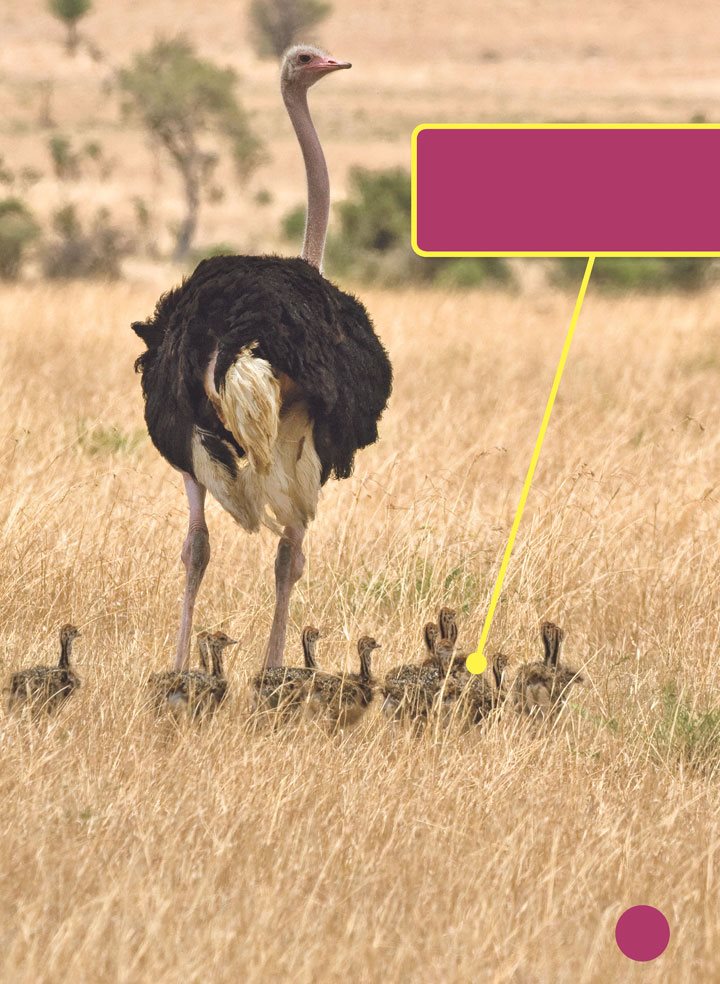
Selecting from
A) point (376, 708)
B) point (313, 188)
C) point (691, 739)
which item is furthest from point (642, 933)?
point (313, 188)

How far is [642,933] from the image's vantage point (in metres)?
3.81

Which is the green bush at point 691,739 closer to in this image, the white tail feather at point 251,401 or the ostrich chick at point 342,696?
the ostrich chick at point 342,696

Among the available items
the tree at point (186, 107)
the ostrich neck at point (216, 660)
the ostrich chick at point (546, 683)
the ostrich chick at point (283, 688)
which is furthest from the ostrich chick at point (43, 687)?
the tree at point (186, 107)

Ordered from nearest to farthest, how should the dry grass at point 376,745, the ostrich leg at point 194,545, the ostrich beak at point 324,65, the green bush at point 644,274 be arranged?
1. the dry grass at point 376,745
2. the ostrich leg at point 194,545
3. the ostrich beak at point 324,65
4. the green bush at point 644,274

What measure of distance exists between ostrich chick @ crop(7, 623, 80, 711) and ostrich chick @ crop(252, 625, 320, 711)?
0.55 meters

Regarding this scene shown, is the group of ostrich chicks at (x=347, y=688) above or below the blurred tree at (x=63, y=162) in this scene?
below

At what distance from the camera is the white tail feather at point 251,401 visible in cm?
497

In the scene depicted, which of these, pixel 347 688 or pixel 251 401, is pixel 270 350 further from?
pixel 347 688

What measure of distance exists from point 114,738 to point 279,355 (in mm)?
1180

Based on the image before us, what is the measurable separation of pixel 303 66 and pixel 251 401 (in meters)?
2.53

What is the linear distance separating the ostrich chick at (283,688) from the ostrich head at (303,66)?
276 cm

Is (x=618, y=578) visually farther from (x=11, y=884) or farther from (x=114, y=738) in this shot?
(x=11, y=884)

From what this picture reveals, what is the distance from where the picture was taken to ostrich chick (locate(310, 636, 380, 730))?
5191 mm

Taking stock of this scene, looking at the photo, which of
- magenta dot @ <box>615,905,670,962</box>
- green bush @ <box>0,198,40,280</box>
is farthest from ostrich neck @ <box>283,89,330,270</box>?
green bush @ <box>0,198,40,280</box>
